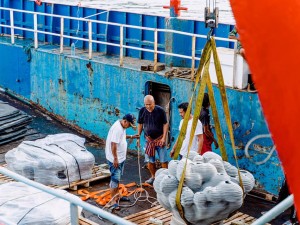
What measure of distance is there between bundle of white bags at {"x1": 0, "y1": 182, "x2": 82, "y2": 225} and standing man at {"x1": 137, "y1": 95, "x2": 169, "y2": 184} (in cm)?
261

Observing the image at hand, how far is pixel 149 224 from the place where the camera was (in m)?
7.86

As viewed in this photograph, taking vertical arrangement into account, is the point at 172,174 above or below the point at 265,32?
below

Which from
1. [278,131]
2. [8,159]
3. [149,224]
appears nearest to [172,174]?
[149,224]

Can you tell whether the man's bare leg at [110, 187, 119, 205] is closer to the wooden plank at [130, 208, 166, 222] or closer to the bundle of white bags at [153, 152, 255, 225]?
the wooden plank at [130, 208, 166, 222]

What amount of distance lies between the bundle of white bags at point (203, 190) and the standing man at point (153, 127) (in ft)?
12.2

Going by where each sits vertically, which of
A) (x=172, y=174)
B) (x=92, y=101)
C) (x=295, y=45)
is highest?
(x=295, y=45)

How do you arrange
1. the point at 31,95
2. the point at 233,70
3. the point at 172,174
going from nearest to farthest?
the point at 172,174, the point at 233,70, the point at 31,95

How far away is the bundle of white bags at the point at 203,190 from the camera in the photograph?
534 centimetres

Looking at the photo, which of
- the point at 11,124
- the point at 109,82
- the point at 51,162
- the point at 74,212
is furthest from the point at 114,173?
the point at 109,82

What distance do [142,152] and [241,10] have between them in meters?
11.0

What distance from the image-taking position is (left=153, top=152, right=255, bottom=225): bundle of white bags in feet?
17.5

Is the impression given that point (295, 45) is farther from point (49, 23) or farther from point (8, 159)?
point (49, 23)

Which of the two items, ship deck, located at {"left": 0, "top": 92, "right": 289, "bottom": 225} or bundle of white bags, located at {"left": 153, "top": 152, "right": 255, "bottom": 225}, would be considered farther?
ship deck, located at {"left": 0, "top": 92, "right": 289, "bottom": 225}

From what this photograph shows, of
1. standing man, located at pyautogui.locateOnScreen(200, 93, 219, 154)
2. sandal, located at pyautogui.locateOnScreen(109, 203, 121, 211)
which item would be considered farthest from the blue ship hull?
sandal, located at pyautogui.locateOnScreen(109, 203, 121, 211)
